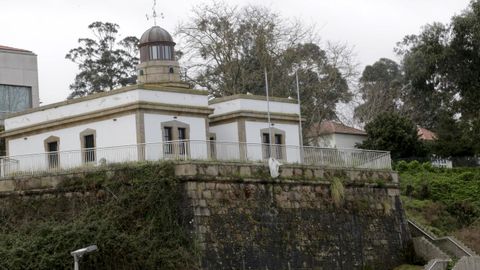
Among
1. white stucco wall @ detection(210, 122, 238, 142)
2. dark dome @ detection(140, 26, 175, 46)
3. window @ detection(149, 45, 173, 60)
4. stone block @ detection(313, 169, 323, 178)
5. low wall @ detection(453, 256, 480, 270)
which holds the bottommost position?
low wall @ detection(453, 256, 480, 270)

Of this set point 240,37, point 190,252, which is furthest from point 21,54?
point 190,252

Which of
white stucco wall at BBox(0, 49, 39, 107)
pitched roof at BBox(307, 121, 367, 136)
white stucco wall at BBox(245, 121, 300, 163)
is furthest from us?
pitched roof at BBox(307, 121, 367, 136)

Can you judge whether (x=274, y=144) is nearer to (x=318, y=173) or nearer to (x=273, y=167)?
(x=318, y=173)

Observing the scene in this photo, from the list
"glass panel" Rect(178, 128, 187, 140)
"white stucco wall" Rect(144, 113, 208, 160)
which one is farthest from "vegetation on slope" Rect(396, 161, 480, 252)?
"glass panel" Rect(178, 128, 187, 140)

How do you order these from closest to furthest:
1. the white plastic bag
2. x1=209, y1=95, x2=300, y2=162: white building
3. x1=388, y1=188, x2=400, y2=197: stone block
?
the white plastic bag, x1=209, y1=95, x2=300, y2=162: white building, x1=388, y1=188, x2=400, y2=197: stone block

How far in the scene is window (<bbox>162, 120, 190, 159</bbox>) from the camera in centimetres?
3703

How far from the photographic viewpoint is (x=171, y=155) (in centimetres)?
3694

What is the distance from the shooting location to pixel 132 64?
221 feet

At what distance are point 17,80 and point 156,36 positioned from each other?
461 inches

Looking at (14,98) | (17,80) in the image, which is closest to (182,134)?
(14,98)

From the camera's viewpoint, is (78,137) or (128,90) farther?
(78,137)

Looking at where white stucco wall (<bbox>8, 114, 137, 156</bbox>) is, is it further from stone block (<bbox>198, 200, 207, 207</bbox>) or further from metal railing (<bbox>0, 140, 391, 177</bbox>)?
stone block (<bbox>198, 200, 207, 207</bbox>)

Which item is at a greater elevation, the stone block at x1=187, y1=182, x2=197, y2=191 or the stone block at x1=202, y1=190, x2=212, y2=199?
the stone block at x1=187, y1=182, x2=197, y2=191

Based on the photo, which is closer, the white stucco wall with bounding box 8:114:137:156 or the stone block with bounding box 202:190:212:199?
the stone block with bounding box 202:190:212:199
